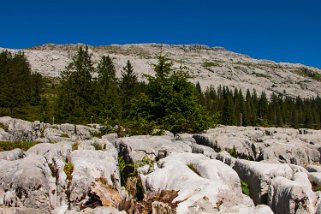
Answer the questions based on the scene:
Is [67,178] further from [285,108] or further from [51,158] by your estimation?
[285,108]

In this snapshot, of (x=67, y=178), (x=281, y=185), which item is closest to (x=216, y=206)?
(x=281, y=185)

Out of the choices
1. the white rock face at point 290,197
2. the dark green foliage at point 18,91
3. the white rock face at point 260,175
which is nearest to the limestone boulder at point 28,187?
the white rock face at point 260,175

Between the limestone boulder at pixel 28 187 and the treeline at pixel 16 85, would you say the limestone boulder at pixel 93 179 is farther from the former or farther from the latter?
the treeline at pixel 16 85

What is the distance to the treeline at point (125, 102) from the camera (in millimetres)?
32188

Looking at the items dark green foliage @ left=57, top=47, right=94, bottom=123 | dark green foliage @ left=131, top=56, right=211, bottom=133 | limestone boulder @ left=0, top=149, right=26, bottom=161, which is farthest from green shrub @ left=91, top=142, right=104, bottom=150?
dark green foliage @ left=57, top=47, right=94, bottom=123

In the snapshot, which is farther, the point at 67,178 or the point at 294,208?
the point at 67,178

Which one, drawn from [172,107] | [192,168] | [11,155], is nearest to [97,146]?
[11,155]

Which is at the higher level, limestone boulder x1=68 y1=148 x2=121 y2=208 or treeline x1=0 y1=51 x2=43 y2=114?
A: treeline x1=0 y1=51 x2=43 y2=114

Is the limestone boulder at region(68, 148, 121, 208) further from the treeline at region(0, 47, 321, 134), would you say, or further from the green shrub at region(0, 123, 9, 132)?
the green shrub at region(0, 123, 9, 132)

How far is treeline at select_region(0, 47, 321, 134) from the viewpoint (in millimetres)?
32188

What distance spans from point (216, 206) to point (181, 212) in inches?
45.5

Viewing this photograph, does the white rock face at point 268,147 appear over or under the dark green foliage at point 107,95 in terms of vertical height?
under

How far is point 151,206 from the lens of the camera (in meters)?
11.6

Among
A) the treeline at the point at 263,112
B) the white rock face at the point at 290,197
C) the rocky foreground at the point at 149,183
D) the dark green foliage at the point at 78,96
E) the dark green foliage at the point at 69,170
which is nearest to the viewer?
the white rock face at the point at 290,197
